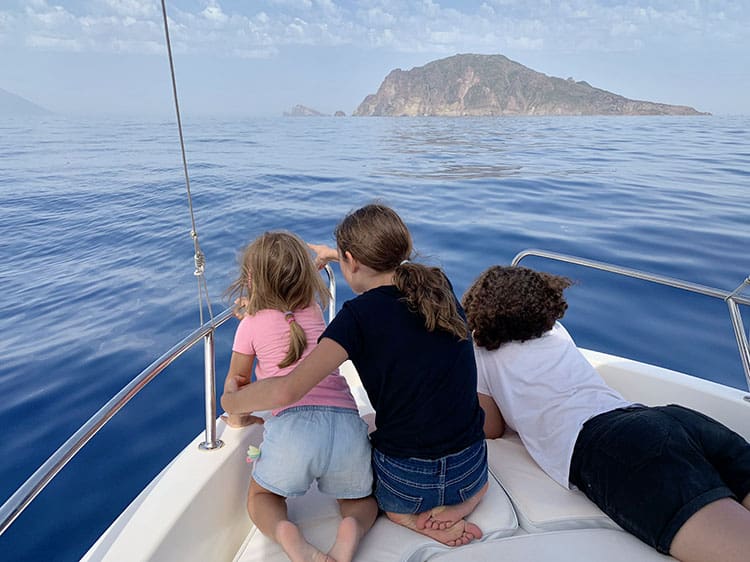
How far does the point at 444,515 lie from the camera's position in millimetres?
1354

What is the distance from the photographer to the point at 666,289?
424 cm

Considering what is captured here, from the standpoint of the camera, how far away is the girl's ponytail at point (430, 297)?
50.4 inches

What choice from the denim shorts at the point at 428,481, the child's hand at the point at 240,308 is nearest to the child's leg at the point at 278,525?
the denim shorts at the point at 428,481

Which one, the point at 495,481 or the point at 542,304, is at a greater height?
the point at 542,304

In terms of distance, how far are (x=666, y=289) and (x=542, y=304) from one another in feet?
10.2

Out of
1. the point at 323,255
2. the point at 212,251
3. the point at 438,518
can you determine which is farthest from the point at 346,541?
the point at 212,251

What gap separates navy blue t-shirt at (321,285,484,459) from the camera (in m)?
1.27

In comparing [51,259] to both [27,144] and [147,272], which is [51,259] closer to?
[147,272]

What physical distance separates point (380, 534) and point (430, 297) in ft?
2.12

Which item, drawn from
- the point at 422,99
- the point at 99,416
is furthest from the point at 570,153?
the point at 422,99

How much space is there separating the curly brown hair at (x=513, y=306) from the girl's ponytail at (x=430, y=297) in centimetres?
40

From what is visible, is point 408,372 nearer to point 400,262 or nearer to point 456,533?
point 400,262

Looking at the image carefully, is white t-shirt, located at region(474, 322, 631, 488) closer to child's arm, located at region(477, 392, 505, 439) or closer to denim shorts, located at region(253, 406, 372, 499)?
child's arm, located at region(477, 392, 505, 439)

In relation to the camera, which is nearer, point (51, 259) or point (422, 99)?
point (51, 259)
